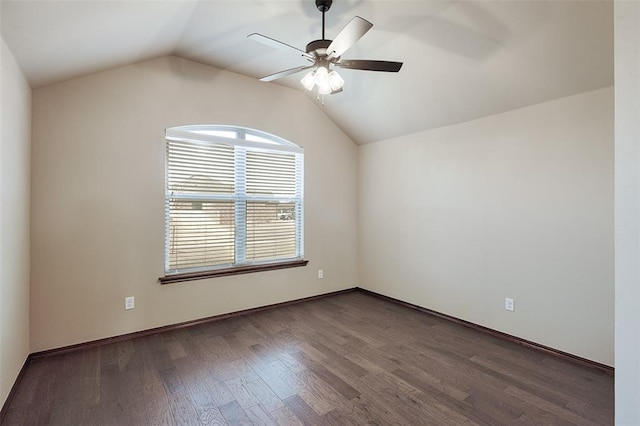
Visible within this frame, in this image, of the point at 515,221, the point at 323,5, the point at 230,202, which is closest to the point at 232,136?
the point at 230,202

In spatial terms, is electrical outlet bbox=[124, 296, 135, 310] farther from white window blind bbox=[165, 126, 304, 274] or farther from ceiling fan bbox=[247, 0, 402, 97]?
ceiling fan bbox=[247, 0, 402, 97]

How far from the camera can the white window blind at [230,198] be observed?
11.0ft

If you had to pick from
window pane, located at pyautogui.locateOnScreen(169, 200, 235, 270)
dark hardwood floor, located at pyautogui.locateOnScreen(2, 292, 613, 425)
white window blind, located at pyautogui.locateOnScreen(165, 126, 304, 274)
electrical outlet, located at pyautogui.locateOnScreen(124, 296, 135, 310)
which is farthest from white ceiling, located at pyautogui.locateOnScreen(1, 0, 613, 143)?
dark hardwood floor, located at pyautogui.locateOnScreen(2, 292, 613, 425)

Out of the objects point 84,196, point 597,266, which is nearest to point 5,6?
point 84,196

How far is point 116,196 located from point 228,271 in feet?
4.58

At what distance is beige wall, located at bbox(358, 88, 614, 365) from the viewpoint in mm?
2531

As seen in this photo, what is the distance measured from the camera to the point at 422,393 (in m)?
2.15

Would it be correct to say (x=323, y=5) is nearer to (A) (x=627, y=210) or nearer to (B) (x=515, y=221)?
(A) (x=627, y=210)

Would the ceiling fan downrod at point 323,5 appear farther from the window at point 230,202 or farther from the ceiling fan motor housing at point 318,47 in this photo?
the window at point 230,202

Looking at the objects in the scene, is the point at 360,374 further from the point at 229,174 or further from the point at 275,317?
the point at 229,174

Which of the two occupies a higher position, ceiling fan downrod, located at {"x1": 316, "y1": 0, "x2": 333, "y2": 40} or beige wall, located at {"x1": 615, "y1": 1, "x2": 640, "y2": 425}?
ceiling fan downrod, located at {"x1": 316, "y1": 0, "x2": 333, "y2": 40}

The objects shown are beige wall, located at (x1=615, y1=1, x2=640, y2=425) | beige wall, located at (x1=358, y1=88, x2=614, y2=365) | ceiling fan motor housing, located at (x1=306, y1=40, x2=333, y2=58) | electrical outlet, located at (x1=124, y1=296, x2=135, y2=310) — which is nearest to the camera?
beige wall, located at (x1=615, y1=1, x2=640, y2=425)

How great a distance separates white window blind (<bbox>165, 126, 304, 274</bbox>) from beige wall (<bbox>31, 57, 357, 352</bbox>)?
0.51 ft

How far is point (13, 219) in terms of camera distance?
7.02 feet
